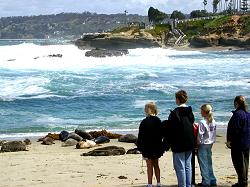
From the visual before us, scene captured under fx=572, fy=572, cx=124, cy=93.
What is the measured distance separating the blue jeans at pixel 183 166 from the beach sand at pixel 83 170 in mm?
852

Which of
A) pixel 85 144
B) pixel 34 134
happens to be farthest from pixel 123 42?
pixel 85 144

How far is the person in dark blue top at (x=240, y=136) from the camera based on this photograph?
30.9 feet

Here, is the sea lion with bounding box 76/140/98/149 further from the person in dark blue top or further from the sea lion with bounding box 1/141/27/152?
the person in dark blue top

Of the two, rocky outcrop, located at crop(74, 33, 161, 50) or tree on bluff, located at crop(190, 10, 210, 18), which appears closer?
rocky outcrop, located at crop(74, 33, 161, 50)

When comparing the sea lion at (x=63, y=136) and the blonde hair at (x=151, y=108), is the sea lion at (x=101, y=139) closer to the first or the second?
the sea lion at (x=63, y=136)

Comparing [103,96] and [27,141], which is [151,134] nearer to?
[27,141]

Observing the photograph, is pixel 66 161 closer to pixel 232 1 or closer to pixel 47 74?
pixel 47 74

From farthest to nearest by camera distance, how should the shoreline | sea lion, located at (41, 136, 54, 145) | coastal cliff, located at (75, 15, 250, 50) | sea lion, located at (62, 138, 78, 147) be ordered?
1. coastal cliff, located at (75, 15, 250, 50)
2. the shoreline
3. sea lion, located at (41, 136, 54, 145)
4. sea lion, located at (62, 138, 78, 147)

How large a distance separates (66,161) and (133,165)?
2014 mm

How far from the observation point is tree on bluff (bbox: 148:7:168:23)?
433ft

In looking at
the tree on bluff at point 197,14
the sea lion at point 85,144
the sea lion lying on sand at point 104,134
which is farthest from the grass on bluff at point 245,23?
the sea lion at point 85,144

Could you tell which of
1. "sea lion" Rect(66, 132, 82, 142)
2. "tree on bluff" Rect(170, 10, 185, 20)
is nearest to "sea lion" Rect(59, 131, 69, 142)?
"sea lion" Rect(66, 132, 82, 142)

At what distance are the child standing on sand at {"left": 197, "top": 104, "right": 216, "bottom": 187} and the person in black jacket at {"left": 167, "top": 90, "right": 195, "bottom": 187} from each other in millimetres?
485

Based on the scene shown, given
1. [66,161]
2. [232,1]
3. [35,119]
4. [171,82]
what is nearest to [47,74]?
[171,82]
